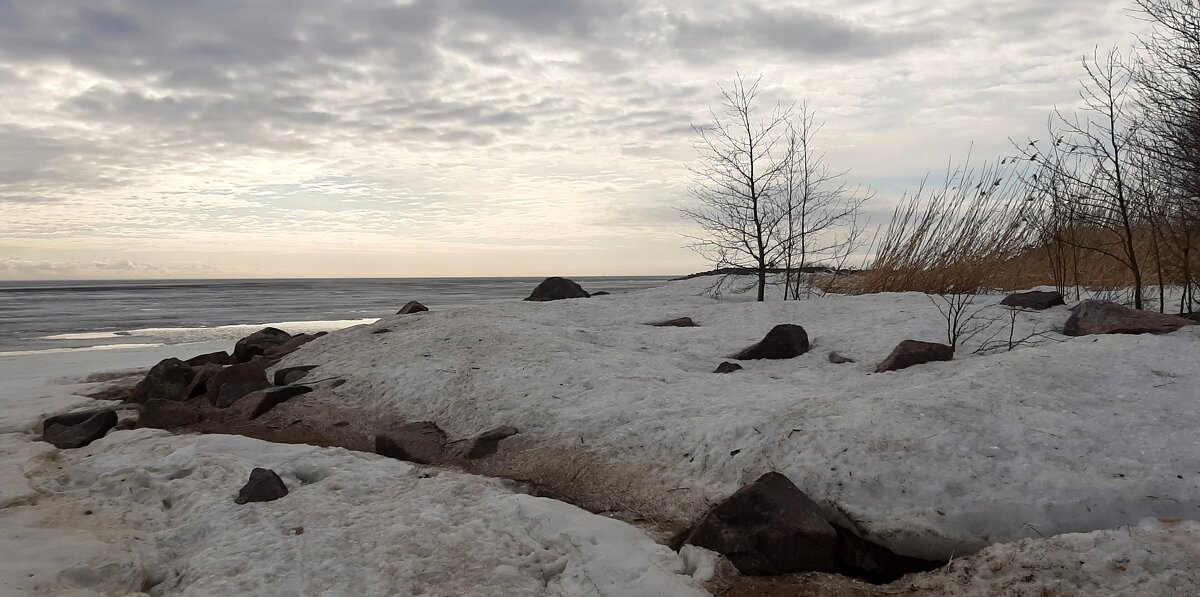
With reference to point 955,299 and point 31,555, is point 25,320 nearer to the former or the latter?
point 31,555

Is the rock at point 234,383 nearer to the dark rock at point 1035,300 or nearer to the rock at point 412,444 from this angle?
the rock at point 412,444

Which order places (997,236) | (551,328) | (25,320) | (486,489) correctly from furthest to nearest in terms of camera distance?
(25,320) → (997,236) → (551,328) → (486,489)

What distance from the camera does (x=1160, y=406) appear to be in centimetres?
340

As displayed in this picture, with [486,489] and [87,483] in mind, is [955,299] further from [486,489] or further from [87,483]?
[87,483]

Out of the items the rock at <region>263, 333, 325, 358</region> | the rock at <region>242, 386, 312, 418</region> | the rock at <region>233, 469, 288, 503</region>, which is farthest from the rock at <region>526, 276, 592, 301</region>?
the rock at <region>233, 469, 288, 503</region>

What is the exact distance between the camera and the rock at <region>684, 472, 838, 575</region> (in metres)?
2.62

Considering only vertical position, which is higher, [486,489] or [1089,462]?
[1089,462]

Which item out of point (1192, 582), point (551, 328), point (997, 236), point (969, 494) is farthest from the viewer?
point (997, 236)

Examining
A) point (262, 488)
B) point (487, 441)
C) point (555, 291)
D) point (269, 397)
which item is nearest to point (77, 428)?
point (269, 397)

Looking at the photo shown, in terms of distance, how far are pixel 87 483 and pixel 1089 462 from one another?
4.83 meters

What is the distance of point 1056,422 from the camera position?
3215 mm

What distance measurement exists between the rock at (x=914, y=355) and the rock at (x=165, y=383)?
5.56 metres

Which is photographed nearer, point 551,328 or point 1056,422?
point 1056,422

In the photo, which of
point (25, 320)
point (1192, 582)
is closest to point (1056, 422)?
point (1192, 582)
